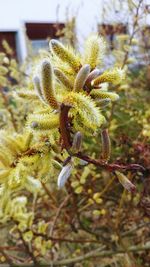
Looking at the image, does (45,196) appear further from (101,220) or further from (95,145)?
(95,145)

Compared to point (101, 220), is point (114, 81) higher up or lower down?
higher up

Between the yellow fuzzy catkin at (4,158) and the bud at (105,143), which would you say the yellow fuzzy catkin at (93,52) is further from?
the yellow fuzzy catkin at (4,158)

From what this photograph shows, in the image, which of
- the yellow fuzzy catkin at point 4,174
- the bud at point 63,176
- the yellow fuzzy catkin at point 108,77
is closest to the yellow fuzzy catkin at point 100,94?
the yellow fuzzy catkin at point 108,77

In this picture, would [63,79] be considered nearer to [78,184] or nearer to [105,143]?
[105,143]

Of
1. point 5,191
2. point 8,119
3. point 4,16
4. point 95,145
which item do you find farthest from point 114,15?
point 4,16

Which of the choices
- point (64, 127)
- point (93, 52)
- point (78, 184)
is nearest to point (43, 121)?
point (64, 127)

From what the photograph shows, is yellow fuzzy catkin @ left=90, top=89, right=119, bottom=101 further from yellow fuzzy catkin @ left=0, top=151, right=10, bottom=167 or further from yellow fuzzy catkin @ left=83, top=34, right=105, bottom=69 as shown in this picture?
yellow fuzzy catkin @ left=0, top=151, right=10, bottom=167
